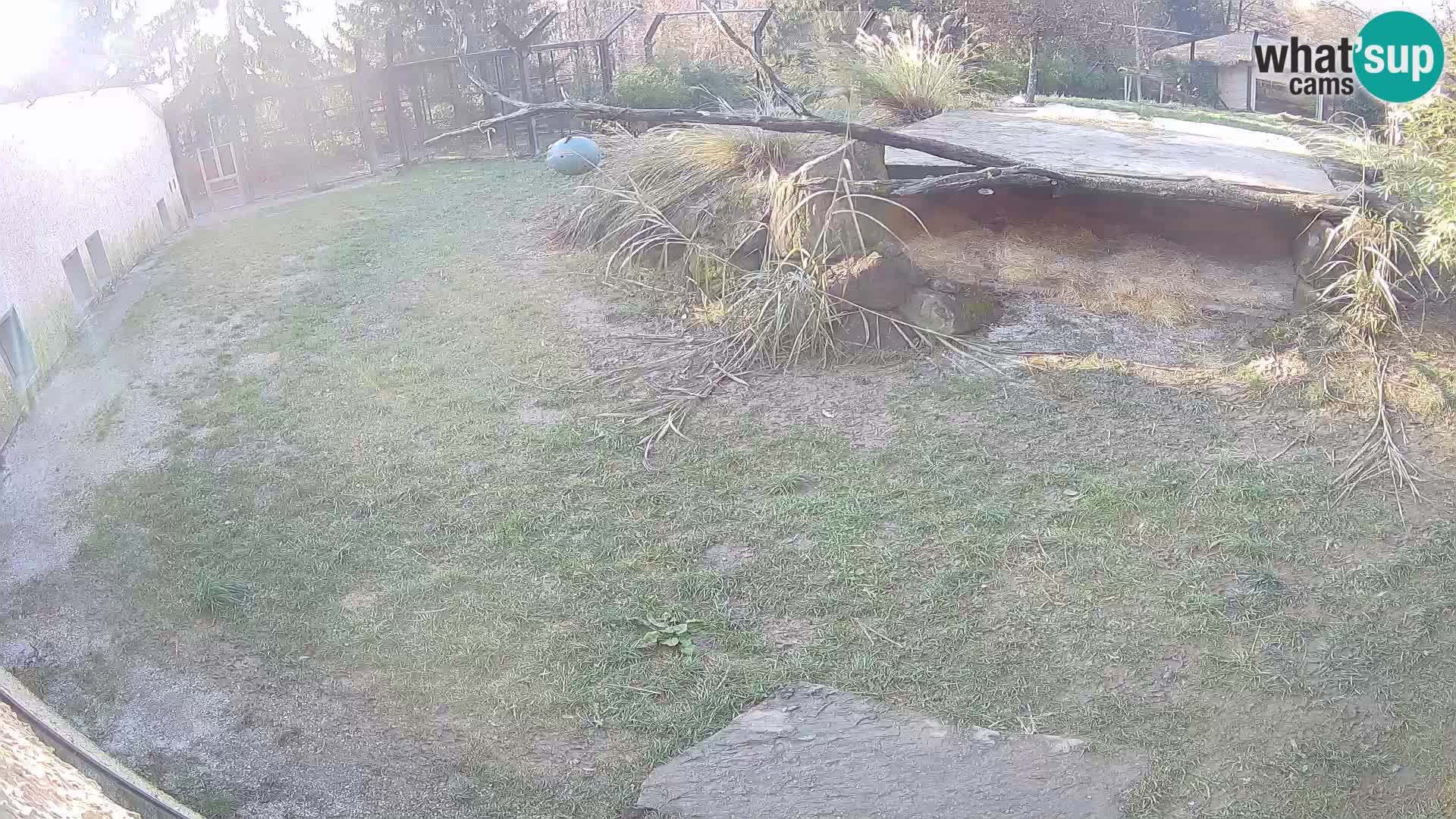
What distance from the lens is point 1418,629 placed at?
3.59 metres

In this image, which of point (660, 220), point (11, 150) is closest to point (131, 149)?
point (11, 150)

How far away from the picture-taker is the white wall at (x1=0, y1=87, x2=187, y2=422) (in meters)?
6.94

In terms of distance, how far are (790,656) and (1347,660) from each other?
1.76 m

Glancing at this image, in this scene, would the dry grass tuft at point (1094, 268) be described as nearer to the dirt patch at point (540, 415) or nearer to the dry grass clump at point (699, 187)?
the dry grass clump at point (699, 187)

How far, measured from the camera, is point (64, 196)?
8.26 metres

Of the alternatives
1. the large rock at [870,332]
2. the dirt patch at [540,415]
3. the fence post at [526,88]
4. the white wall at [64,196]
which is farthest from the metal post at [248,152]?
the large rock at [870,332]

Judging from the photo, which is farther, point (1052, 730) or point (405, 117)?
point (405, 117)

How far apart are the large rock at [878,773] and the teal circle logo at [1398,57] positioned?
13.9 feet

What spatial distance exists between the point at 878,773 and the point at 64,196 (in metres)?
7.89

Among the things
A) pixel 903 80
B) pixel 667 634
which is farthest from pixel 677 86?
pixel 667 634

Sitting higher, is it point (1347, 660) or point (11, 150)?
point (11, 150)

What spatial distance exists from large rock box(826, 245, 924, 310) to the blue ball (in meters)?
4.92

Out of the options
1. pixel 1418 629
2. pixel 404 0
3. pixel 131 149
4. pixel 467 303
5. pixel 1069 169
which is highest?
pixel 404 0

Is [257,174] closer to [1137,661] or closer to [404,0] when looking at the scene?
[404,0]
